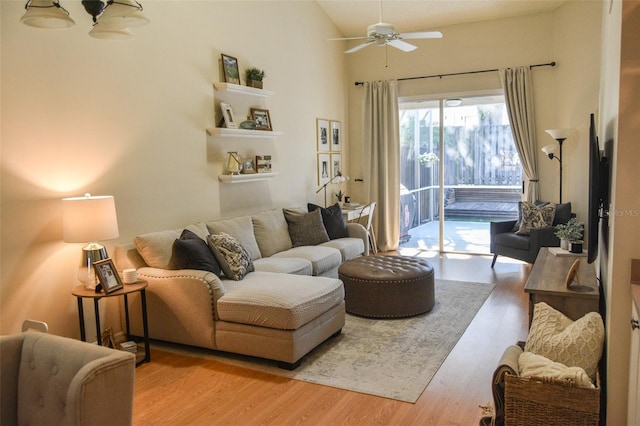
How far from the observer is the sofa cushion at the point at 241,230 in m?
4.67

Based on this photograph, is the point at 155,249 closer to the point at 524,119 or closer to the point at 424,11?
the point at 424,11

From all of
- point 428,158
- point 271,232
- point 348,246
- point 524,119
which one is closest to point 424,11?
point 524,119

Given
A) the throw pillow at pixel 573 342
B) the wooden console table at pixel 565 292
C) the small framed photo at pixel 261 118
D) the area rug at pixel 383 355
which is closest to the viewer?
the throw pillow at pixel 573 342

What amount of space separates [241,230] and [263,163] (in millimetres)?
1067

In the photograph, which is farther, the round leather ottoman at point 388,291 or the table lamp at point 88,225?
the round leather ottoman at point 388,291

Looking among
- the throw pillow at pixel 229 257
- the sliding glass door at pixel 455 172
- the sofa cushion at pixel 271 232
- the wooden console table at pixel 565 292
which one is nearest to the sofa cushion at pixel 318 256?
the sofa cushion at pixel 271 232

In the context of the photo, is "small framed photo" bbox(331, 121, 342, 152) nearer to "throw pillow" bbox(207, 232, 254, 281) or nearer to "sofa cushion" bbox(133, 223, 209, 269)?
"throw pillow" bbox(207, 232, 254, 281)

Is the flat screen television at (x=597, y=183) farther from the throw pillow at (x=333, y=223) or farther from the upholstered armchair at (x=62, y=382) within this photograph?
the throw pillow at (x=333, y=223)

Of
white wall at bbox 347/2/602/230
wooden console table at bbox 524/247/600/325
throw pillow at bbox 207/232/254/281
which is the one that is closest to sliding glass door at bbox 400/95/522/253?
white wall at bbox 347/2/602/230

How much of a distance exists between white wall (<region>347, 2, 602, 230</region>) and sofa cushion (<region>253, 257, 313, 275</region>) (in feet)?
12.1

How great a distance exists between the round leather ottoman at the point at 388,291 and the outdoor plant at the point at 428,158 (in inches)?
129

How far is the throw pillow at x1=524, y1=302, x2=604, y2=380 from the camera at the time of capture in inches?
94.1

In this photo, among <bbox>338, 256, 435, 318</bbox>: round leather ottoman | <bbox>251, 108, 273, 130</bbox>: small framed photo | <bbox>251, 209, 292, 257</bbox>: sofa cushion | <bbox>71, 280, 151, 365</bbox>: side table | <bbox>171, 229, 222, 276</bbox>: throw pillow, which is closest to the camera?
<bbox>71, 280, 151, 365</bbox>: side table

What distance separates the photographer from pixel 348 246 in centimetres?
574
